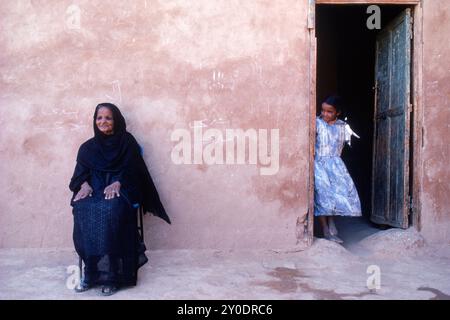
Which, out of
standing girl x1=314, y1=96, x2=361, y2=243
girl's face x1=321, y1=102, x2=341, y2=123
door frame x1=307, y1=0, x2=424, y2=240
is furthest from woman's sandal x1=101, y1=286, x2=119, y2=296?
girl's face x1=321, y1=102, x2=341, y2=123

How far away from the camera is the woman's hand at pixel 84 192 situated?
3.50 meters

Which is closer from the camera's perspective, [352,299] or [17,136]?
[352,299]

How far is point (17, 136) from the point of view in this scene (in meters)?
4.22

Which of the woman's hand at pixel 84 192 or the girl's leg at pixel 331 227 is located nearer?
the woman's hand at pixel 84 192

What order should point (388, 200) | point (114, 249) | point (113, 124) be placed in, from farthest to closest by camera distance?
point (388, 200)
point (113, 124)
point (114, 249)

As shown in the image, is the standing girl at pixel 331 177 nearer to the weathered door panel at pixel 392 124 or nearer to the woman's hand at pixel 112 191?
the weathered door panel at pixel 392 124

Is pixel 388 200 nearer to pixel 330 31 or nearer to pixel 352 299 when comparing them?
pixel 352 299

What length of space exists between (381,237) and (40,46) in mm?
3683

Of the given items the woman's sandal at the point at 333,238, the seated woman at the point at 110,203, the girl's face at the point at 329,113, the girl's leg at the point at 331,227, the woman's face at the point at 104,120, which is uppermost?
the girl's face at the point at 329,113

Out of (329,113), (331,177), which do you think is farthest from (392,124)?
(331,177)

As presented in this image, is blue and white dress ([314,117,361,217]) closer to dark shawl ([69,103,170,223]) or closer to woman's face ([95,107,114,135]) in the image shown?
dark shawl ([69,103,170,223])

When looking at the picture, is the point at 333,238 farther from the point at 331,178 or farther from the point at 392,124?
the point at 392,124

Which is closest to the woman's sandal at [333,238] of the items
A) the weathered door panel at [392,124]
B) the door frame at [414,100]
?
the door frame at [414,100]
